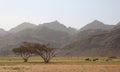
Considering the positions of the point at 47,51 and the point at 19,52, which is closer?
the point at 47,51

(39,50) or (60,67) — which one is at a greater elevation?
(39,50)

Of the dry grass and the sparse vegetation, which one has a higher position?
the sparse vegetation

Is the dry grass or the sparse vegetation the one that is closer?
the dry grass

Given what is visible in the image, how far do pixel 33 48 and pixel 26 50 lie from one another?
458 centimetres

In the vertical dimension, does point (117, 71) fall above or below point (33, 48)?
below

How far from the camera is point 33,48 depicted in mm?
101062

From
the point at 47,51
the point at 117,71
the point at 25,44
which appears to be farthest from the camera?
the point at 25,44

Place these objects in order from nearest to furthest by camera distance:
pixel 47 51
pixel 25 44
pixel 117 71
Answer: pixel 117 71 → pixel 47 51 → pixel 25 44

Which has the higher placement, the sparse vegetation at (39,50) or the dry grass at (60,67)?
the sparse vegetation at (39,50)

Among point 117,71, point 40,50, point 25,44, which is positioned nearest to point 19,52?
point 25,44

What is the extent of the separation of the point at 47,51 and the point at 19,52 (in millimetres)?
13962

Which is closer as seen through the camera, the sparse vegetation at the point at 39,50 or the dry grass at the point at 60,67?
the dry grass at the point at 60,67

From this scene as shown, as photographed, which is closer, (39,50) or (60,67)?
(60,67)

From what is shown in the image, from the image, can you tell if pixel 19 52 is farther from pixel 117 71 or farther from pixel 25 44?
pixel 117 71
